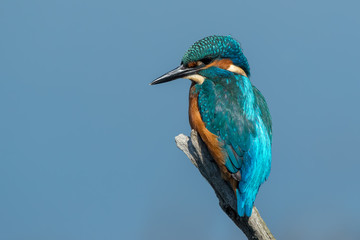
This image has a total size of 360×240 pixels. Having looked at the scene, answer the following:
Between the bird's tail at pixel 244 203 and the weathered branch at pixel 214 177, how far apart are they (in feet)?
0.30

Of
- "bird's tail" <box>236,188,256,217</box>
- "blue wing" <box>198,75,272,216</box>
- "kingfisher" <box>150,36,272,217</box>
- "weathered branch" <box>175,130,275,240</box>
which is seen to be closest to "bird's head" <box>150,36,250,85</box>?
"kingfisher" <box>150,36,272,217</box>

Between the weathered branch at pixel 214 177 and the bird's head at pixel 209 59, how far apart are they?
36 centimetres

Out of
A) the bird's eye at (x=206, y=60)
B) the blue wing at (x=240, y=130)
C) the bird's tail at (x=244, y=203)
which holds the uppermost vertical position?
the bird's eye at (x=206, y=60)

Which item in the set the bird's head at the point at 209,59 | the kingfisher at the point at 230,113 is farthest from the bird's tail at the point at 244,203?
the bird's head at the point at 209,59

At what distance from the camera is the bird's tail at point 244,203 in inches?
171

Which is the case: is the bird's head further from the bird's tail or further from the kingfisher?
the bird's tail

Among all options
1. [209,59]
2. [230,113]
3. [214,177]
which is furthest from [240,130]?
[209,59]

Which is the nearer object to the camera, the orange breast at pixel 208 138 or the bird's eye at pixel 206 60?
the orange breast at pixel 208 138

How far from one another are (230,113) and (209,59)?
38 cm

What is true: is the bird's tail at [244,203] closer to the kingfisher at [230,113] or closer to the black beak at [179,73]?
the kingfisher at [230,113]

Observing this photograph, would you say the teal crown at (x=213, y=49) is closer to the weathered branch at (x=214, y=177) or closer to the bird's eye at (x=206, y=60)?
the bird's eye at (x=206, y=60)

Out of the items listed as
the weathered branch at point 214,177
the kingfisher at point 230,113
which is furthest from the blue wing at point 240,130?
the weathered branch at point 214,177

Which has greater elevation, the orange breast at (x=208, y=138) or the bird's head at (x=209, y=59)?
the bird's head at (x=209, y=59)

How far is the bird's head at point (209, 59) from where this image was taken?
14.7 ft
